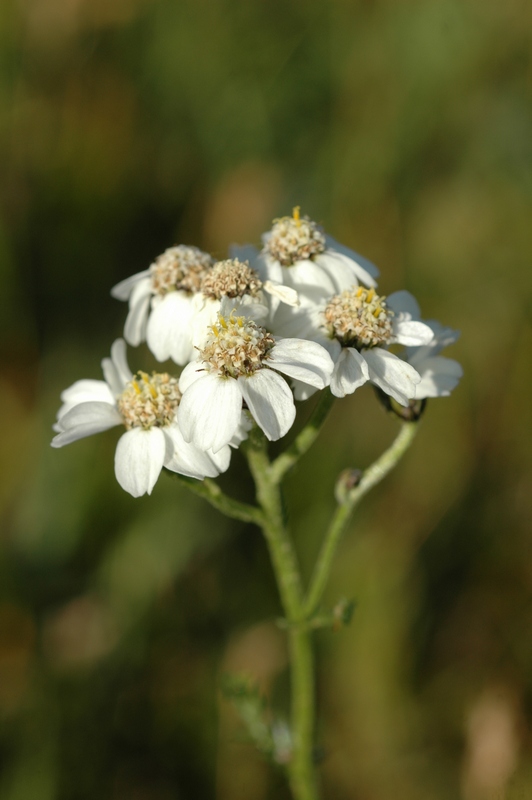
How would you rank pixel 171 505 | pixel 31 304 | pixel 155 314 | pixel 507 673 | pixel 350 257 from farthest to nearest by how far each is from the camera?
pixel 31 304 < pixel 171 505 < pixel 507 673 < pixel 350 257 < pixel 155 314

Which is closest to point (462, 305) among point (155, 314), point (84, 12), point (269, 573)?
point (269, 573)

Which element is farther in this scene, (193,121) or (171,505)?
(193,121)

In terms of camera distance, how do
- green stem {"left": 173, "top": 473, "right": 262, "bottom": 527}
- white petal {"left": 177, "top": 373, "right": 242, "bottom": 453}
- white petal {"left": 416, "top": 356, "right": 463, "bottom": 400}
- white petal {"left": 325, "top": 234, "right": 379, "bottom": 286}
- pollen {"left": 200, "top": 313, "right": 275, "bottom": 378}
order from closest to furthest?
white petal {"left": 177, "top": 373, "right": 242, "bottom": 453} < pollen {"left": 200, "top": 313, "right": 275, "bottom": 378} < green stem {"left": 173, "top": 473, "right": 262, "bottom": 527} < white petal {"left": 416, "top": 356, "right": 463, "bottom": 400} < white petal {"left": 325, "top": 234, "right": 379, "bottom": 286}

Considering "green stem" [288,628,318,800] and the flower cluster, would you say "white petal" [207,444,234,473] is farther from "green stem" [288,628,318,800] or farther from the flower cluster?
"green stem" [288,628,318,800]

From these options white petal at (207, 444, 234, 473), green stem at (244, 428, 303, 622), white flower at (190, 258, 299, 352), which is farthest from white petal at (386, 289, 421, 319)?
white petal at (207, 444, 234, 473)

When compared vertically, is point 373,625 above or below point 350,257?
below

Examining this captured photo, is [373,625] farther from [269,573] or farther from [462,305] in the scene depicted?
[462,305]

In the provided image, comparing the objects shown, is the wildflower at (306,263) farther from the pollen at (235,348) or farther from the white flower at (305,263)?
the pollen at (235,348)

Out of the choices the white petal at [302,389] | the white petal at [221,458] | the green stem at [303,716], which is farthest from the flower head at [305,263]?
the green stem at [303,716]
